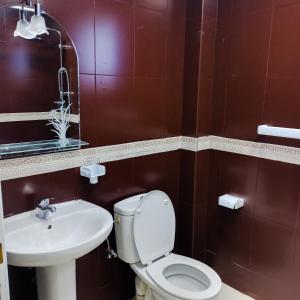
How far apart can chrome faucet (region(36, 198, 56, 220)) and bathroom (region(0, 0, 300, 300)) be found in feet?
0.08

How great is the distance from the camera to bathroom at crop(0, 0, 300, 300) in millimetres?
1542

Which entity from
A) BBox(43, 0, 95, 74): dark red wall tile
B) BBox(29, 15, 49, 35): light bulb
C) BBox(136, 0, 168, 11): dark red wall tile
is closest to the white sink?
BBox(43, 0, 95, 74): dark red wall tile

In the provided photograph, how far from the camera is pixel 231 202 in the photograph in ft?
6.79

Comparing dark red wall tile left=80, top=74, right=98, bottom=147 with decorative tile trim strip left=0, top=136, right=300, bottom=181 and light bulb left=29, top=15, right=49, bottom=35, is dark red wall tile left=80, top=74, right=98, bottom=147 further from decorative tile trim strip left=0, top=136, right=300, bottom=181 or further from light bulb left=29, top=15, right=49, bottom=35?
light bulb left=29, top=15, right=49, bottom=35

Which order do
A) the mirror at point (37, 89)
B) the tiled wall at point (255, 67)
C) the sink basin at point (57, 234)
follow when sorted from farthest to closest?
the tiled wall at point (255, 67) < the mirror at point (37, 89) < the sink basin at point (57, 234)

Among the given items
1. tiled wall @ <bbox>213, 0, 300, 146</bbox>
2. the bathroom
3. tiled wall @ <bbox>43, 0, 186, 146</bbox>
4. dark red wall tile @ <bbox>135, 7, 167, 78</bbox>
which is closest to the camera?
the bathroom

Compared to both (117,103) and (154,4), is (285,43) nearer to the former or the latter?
(154,4)

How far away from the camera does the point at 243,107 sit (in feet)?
6.61

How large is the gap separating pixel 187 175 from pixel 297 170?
718 millimetres

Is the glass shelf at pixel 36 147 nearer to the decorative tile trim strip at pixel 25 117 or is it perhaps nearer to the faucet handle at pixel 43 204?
the decorative tile trim strip at pixel 25 117

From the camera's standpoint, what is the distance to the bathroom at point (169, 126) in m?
1.54

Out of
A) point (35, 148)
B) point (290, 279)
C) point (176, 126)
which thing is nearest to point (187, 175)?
point (176, 126)

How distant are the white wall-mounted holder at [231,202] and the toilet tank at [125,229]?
59cm

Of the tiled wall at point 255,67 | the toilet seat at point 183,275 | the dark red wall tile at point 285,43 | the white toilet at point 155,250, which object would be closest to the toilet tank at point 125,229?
the white toilet at point 155,250
